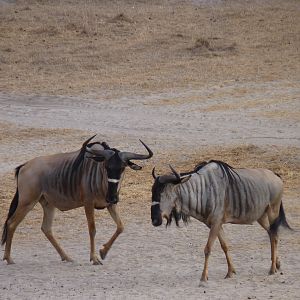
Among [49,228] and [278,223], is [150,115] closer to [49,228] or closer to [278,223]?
[49,228]

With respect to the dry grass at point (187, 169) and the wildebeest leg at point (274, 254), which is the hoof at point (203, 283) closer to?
the wildebeest leg at point (274, 254)

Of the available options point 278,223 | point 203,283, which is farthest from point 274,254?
point 203,283

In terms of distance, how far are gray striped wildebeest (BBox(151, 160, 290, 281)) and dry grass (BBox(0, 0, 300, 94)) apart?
13.6 m

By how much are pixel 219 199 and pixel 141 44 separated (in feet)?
61.7

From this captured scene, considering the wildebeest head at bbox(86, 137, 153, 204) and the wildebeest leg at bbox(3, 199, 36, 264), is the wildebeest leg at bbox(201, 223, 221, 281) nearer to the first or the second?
the wildebeest head at bbox(86, 137, 153, 204)

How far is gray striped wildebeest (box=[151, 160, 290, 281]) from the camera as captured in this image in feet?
34.7

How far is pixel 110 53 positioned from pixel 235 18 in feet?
16.7

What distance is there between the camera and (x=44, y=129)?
66.6 ft

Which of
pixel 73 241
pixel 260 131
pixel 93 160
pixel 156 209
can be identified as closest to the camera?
pixel 156 209

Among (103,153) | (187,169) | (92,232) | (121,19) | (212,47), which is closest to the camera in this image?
(103,153)

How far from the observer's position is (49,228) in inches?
470

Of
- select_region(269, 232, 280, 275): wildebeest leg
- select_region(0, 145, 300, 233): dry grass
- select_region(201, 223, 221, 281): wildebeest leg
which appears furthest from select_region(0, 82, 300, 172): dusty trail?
select_region(201, 223, 221, 281): wildebeest leg

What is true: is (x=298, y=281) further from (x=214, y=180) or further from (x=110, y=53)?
(x=110, y=53)

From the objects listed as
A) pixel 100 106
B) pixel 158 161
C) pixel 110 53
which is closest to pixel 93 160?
pixel 158 161
